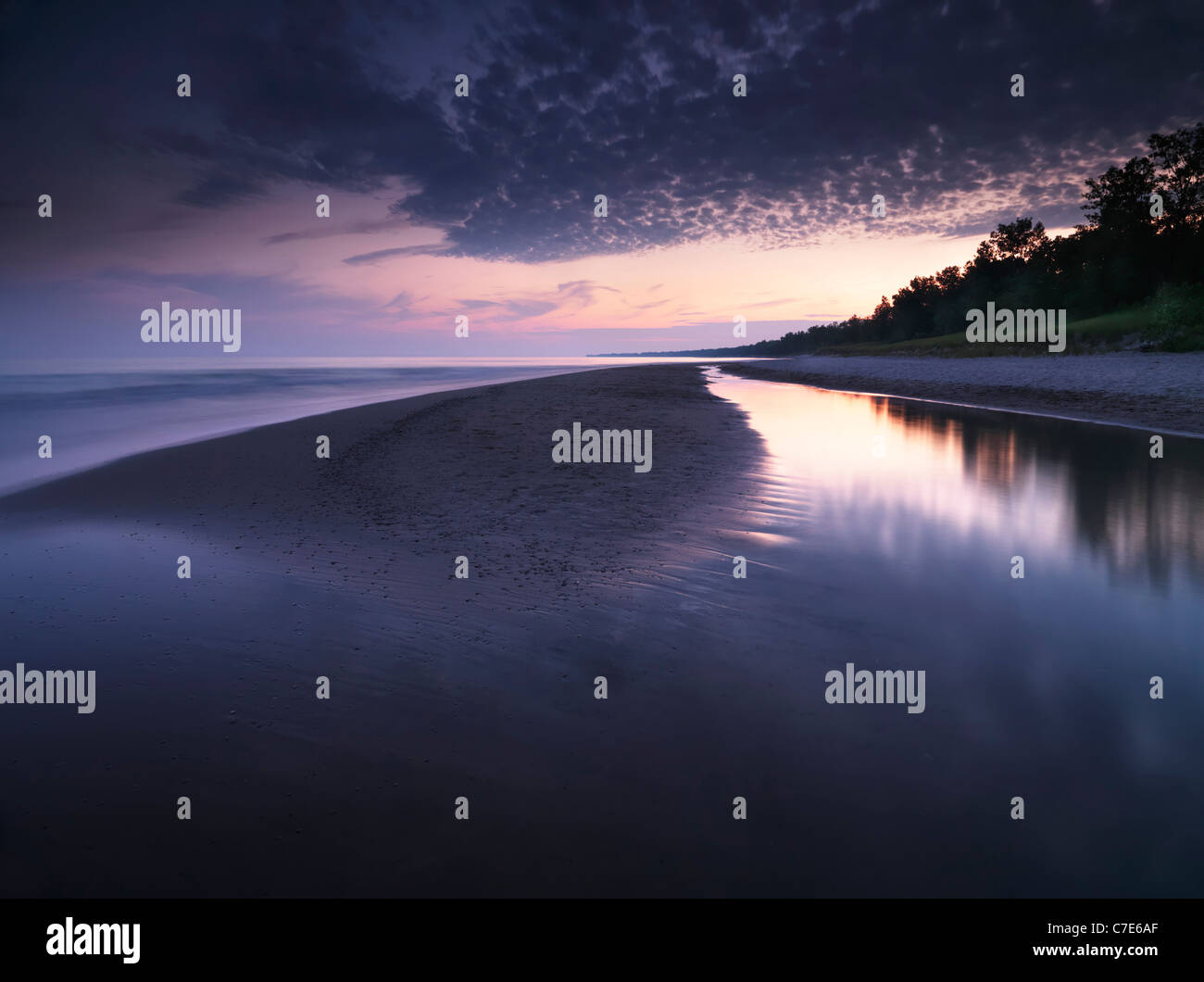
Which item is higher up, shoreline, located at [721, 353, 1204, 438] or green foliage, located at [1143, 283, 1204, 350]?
green foliage, located at [1143, 283, 1204, 350]

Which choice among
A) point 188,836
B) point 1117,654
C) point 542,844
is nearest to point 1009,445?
point 1117,654

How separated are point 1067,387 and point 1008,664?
112 ft

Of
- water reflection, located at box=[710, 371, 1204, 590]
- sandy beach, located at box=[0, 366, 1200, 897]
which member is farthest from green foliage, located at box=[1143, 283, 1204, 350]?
sandy beach, located at box=[0, 366, 1200, 897]

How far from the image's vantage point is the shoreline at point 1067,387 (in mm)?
22734

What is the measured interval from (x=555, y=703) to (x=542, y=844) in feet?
4.70

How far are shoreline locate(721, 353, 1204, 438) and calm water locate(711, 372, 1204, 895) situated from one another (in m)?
12.0

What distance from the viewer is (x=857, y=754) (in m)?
4.29

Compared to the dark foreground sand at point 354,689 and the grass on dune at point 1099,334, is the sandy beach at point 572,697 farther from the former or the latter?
the grass on dune at point 1099,334

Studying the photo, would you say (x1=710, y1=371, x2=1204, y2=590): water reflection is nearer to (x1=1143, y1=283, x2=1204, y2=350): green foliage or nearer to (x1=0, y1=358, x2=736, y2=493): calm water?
(x1=0, y1=358, x2=736, y2=493): calm water


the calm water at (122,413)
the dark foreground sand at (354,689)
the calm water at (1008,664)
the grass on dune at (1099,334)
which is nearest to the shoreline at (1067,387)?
the calm water at (1008,664)

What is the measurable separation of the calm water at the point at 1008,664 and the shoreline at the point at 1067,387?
12.0m

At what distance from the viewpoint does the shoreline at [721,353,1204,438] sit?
895 inches
